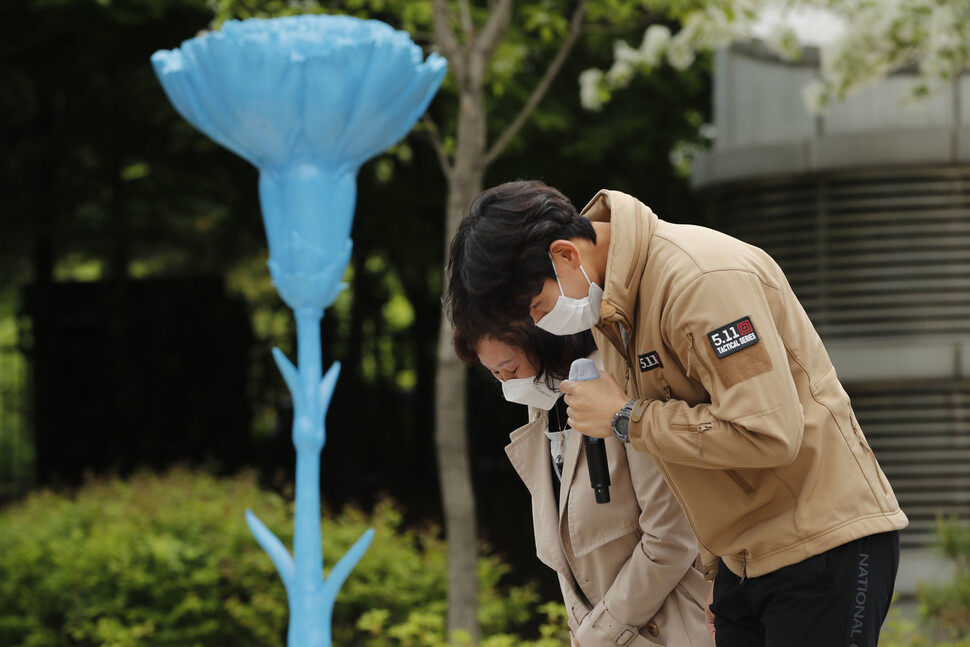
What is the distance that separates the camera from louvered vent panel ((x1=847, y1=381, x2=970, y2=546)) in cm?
789

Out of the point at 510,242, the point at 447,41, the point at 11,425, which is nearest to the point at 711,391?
the point at 510,242

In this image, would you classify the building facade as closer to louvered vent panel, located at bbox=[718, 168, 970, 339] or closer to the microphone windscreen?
louvered vent panel, located at bbox=[718, 168, 970, 339]

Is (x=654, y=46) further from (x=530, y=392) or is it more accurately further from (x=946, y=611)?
(x=530, y=392)

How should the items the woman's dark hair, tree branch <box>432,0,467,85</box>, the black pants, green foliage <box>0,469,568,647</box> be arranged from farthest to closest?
green foliage <box>0,469,568,647</box> → tree branch <box>432,0,467,85</box> → the woman's dark hair → the black pants

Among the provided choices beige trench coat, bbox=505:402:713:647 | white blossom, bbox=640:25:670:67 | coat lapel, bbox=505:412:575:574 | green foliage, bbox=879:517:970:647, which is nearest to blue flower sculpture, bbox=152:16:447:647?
coat lapel, bbox=505:412:575:574

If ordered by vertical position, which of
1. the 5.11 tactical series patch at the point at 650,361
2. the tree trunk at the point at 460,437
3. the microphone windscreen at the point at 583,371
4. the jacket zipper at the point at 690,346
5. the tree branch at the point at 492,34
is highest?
the tree branch at the point at 492,34

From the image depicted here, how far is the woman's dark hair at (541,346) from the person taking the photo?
90.8 inches

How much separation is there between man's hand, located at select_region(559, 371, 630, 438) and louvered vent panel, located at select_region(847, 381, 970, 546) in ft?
20.3

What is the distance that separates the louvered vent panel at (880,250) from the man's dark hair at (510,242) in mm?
6451

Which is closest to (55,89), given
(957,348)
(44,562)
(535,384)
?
(44,562)

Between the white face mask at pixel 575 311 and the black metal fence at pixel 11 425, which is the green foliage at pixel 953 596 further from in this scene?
the black metal fence at pixel 11 425

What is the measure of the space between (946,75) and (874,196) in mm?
2032

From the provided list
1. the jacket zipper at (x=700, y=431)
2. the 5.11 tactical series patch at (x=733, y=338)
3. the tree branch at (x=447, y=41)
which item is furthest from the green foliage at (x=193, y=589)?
the 5.11 tactical series patch at (x=733, y=338)

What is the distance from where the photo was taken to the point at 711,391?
196 cm
